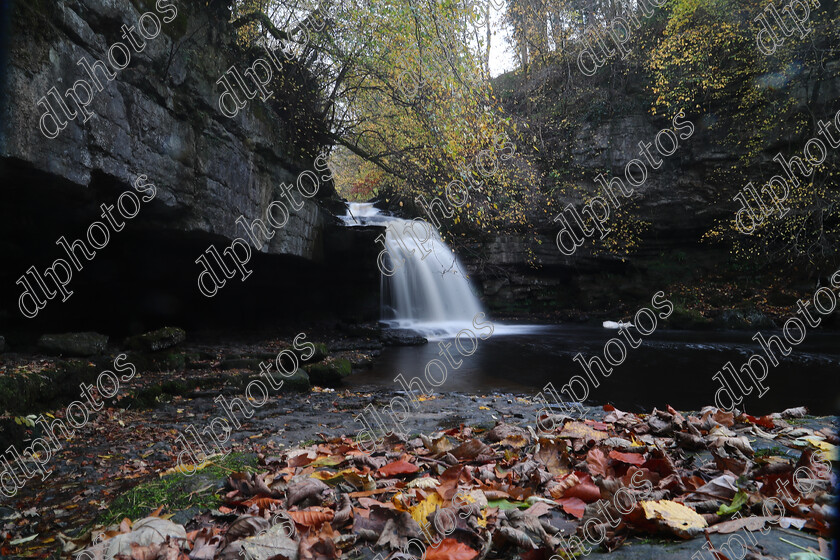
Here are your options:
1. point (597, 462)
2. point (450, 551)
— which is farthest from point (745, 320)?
point (450, 551)

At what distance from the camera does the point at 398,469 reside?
7.54 ft

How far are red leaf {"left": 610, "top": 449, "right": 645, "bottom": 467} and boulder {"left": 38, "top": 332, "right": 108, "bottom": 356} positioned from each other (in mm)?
7999

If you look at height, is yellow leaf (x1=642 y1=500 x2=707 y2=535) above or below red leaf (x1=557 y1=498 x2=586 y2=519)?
above

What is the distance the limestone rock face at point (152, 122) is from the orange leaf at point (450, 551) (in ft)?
20.9

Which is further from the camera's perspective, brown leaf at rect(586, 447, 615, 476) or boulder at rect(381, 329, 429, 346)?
boulder at rect(381, 329, 429, 346)

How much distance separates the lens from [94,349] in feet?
23.4

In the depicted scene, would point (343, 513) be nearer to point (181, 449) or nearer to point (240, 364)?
point (181, 449)

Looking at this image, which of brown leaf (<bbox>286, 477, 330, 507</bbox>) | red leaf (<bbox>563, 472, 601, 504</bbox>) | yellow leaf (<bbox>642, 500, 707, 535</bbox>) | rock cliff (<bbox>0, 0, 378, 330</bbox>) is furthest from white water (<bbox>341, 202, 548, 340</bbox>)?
yellow leaf (<bbox>642, 500, 707, 535</bbox>)

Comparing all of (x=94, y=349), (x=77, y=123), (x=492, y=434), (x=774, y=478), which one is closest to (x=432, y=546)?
(x=774, y=478)

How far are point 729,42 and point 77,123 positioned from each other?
21262mm

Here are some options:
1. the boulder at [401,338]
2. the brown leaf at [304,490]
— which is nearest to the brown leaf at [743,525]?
the brown leaf at [304,490]

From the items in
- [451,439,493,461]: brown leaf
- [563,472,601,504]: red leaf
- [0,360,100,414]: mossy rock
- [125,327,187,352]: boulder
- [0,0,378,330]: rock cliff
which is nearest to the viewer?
[563,472,601,504]: red leaf

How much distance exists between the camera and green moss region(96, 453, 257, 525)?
2.10 metres

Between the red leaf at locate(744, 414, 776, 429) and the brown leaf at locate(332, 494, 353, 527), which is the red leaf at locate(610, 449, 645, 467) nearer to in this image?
the brown leaf at locate(332, 494, 353, 527)
